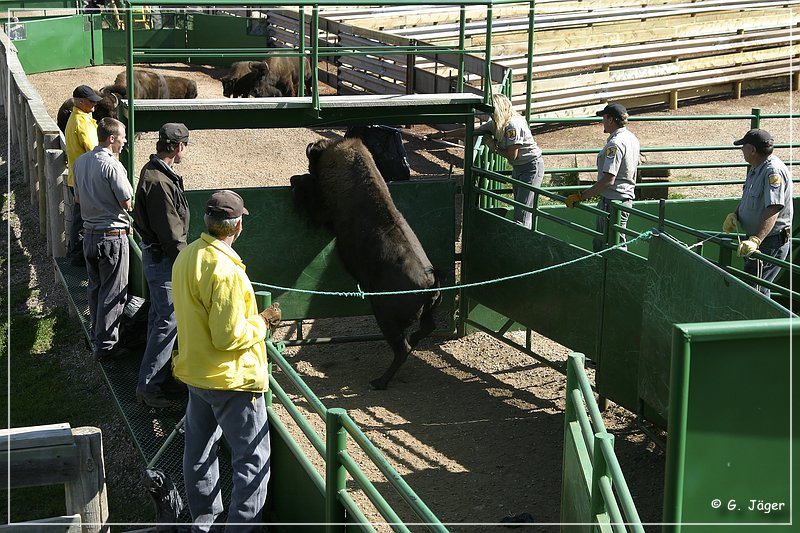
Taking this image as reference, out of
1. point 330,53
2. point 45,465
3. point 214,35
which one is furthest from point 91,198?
point 214,35

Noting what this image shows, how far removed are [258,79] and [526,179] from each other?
10043mm

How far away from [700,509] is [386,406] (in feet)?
16.2

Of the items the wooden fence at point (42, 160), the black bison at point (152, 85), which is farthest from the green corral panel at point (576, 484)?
the black bison at point (152, 85)

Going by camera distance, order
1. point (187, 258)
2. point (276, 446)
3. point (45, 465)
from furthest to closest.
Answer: point (276, 446)
point (187, 258)
point (45, 465)

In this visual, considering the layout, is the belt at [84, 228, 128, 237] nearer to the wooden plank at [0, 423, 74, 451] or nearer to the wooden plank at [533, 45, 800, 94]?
the wooden plank at [0, 423, 74, 451]

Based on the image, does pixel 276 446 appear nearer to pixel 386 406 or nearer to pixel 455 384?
pixel 386 406

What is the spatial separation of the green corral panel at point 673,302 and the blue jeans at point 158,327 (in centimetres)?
307

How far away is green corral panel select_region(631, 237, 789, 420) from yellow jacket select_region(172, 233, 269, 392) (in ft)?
8.42

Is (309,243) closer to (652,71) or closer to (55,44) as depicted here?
(652,71)

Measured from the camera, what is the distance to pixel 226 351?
15.5 feet

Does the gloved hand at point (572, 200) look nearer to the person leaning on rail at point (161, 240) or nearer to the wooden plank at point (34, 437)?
the person leaning on rail at point (161, 240)

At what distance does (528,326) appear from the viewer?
873cm

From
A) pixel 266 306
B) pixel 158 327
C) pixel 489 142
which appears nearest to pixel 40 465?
pixel 266 306

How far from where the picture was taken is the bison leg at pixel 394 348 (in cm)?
873
